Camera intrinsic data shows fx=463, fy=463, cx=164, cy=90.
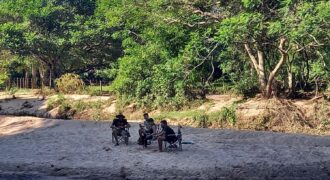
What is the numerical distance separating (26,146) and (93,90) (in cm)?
1761

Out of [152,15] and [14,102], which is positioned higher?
[152,15]

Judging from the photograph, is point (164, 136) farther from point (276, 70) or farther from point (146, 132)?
point (276, 70)

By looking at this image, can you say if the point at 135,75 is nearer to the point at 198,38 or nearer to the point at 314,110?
the point at 198,38

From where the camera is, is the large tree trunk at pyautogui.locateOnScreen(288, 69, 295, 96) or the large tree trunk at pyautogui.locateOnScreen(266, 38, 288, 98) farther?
the large tree trunk at pyautogui.locateOnScreen(288, 69, 295, 96)

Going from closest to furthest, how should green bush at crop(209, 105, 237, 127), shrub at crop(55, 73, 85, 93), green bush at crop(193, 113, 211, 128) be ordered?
green bush at crop(209, 105, 237, 127) → green bush at crop(193, 113, 211, 128) → shrub at crop(55, 73, 85, 93)

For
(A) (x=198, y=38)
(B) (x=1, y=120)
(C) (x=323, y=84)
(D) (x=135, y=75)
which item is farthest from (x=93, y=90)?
(C) (x=323, y=84)

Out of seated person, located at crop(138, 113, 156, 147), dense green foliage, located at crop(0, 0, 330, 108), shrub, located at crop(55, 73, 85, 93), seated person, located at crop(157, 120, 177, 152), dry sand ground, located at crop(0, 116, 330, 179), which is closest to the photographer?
dry sand ground, located at crop(0, 116, 330, 179)

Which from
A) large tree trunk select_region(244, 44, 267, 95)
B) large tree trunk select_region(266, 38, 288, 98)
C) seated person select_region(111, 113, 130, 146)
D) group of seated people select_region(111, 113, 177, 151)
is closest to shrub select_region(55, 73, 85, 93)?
large tree trunk select_region(244, 44, 267, 95)

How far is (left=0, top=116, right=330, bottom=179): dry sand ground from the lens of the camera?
12.8m

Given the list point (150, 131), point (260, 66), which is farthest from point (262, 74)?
point (150, 131)

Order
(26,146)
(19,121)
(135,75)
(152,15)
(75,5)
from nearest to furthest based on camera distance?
(26,146) → (19,121) → (152,15) → (135,75) → (75,5)

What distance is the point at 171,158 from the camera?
47.0ft

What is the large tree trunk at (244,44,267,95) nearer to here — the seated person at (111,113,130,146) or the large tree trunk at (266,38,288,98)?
the large tree trunk at (266,38,288,98)

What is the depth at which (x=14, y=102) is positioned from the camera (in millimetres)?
35344
